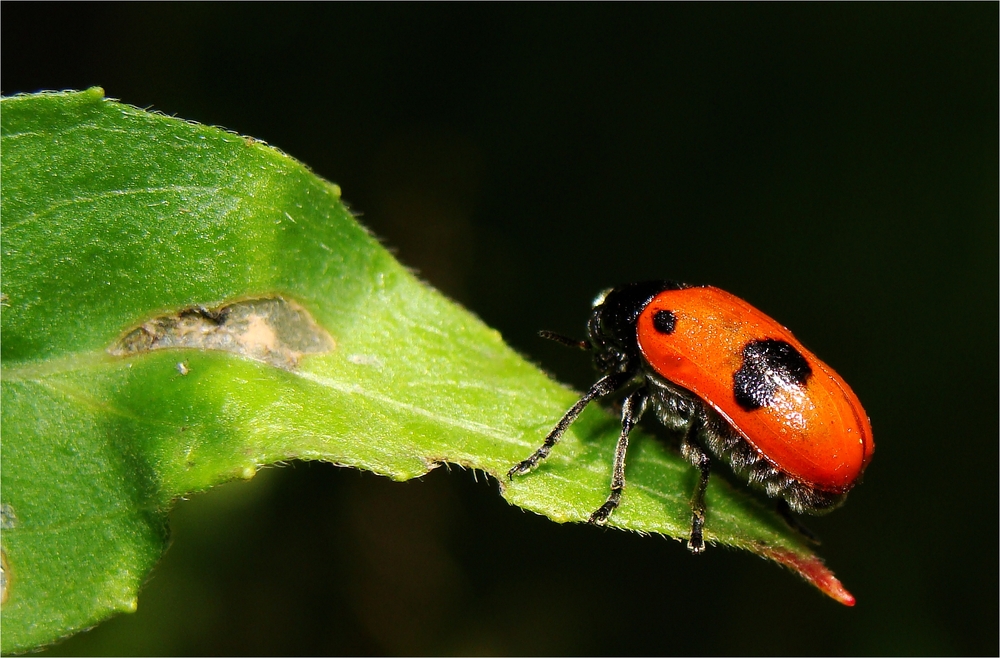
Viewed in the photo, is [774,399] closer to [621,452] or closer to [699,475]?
[699,475]

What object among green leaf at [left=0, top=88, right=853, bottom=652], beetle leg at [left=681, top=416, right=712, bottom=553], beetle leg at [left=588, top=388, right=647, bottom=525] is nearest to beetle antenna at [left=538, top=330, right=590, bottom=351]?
beetle leg at [left=588, top=388, right=647, bottom=525]

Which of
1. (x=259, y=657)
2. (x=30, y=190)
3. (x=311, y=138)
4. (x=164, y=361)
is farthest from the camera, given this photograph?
(x=311, y=138)

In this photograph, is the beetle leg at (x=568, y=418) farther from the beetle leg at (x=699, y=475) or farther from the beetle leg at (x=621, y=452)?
the beetle leg at (x=699, y=475)

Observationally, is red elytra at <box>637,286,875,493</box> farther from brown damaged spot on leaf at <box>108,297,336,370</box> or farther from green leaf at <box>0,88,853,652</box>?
brown damaged spot on leaf at <box>108,297,336,370</box>

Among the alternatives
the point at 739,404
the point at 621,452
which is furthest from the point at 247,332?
the point at 739,404

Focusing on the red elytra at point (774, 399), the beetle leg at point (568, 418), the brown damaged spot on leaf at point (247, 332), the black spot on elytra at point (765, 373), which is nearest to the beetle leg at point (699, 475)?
the red elytra at point (774, 399)

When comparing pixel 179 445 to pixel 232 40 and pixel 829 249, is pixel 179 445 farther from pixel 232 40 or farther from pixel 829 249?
pixel 829 249

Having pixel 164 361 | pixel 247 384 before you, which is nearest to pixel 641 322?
pixel 247 384
